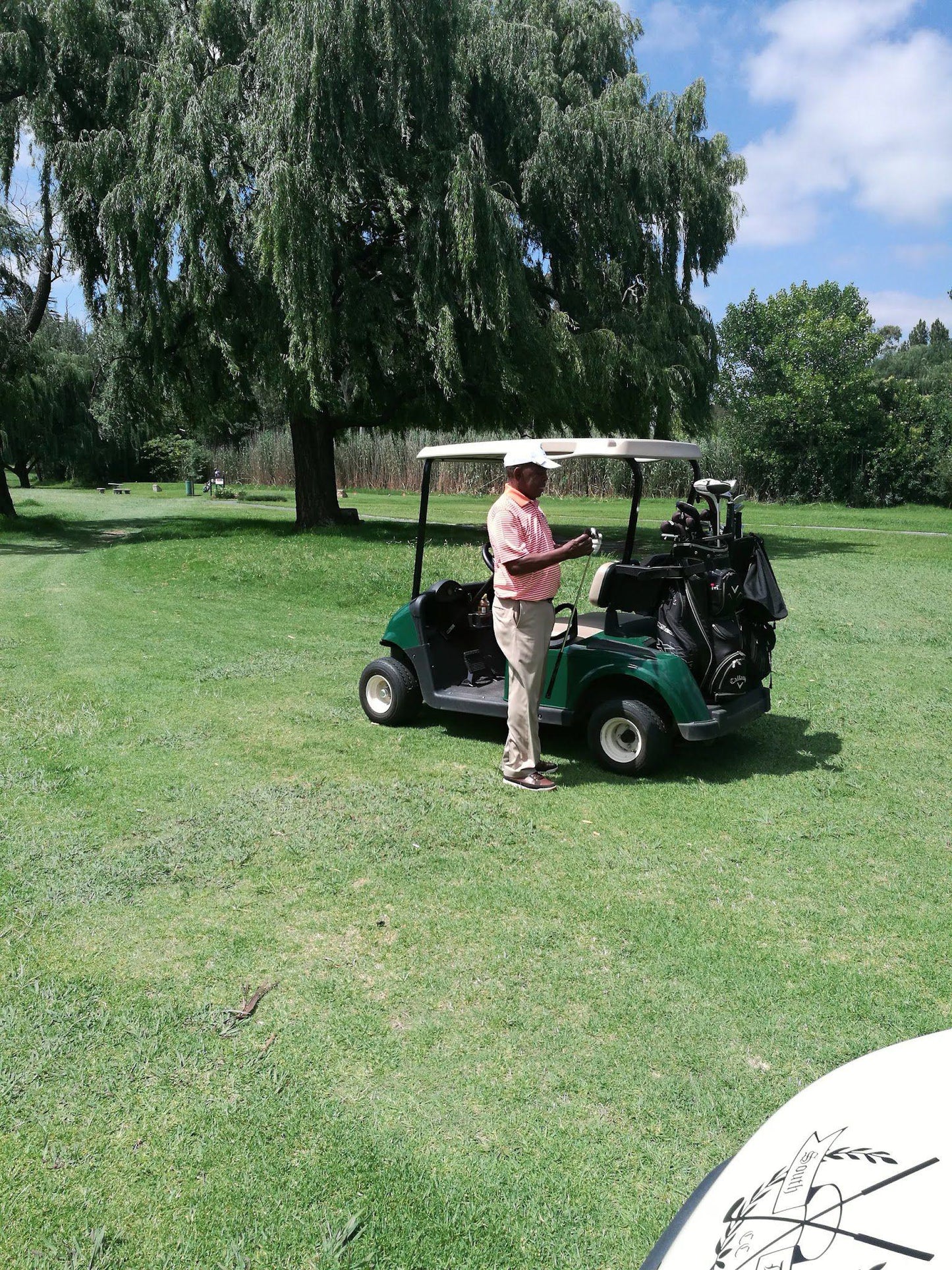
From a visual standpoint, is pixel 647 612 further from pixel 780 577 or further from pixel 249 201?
pixel 249 201

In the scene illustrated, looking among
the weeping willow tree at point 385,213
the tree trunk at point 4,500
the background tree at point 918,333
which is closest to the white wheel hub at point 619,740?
the weeping willow tree at point 385,213

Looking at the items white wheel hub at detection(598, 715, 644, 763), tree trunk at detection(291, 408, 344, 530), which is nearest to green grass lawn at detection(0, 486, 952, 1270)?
white wheel hub at detection(598, 715, 644, 763)

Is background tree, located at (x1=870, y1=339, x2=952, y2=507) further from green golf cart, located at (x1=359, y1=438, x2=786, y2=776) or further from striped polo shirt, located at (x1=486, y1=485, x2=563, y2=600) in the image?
striped polo shirt, located at (x1=486, y1=485, x2=563, y2=600)

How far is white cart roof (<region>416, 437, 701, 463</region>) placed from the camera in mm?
5297

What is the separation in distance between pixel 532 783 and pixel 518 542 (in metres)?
1.24

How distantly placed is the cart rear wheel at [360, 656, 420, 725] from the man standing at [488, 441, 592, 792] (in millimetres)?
1194

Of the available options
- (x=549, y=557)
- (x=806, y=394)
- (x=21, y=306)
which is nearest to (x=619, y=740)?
(x=549, y=557)

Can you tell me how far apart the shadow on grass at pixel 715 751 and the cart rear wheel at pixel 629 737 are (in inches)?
3.7

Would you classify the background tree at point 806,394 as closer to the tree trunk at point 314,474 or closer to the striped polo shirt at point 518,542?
the tree trunk at point 314,474

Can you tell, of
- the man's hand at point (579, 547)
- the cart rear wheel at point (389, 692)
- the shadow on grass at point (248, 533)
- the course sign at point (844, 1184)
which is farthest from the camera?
the shadow on grass at point (248, 533)

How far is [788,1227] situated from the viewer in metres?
1.34

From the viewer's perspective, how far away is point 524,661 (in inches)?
207

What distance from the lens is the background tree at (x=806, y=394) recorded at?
36969 mm

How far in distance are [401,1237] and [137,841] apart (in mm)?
2622
